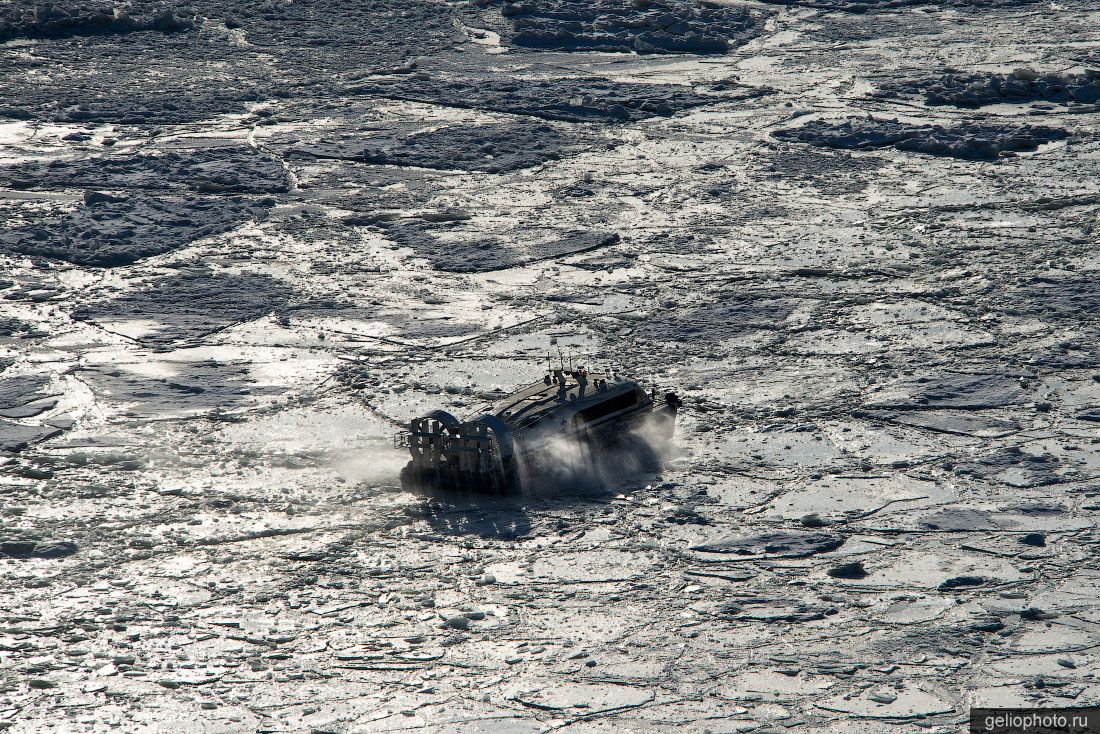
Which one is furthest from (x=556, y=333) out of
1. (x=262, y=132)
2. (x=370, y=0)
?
(x=370, y=0)

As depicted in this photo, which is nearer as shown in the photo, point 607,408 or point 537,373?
point 607,408

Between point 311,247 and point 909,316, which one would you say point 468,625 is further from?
point 311,247

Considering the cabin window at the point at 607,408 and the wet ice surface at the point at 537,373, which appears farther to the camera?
the cabin window at the point at 607,408

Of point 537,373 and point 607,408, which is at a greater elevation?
point 607,408

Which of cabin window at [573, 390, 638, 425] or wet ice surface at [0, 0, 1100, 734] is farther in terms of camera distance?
cabin window at [573, 390, 638, 425]
